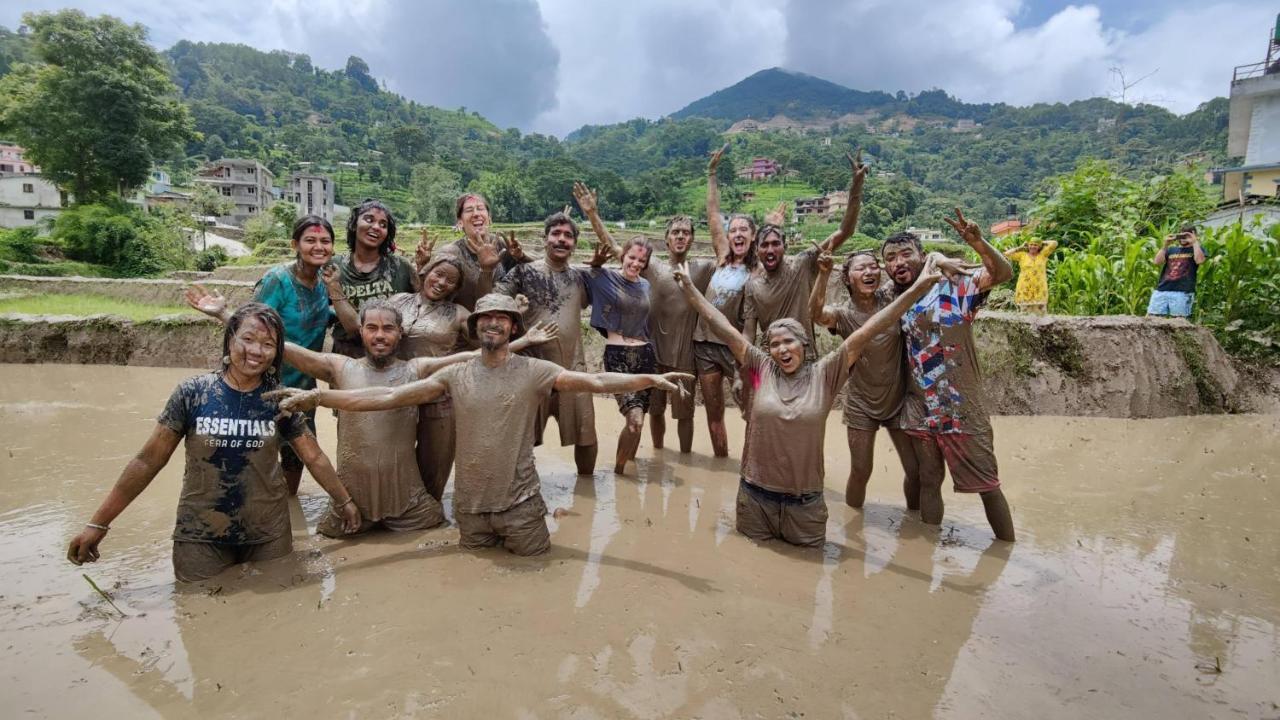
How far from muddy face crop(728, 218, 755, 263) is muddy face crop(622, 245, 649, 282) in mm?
780

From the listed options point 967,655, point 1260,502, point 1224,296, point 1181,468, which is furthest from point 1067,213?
point 967,655

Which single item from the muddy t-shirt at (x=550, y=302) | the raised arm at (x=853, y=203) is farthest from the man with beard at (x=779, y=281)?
the muddy t-shirt at (x=550, y=302)

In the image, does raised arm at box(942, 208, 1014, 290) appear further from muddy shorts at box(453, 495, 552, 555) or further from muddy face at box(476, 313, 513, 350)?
muddy shorts at box(453, 495, 552, 555)

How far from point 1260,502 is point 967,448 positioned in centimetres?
298

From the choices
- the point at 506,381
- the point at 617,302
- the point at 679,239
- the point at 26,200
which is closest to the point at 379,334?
the point at 506,381

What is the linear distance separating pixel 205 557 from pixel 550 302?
283 cm

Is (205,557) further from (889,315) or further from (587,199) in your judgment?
(889,315)

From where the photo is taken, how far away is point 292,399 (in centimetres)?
346

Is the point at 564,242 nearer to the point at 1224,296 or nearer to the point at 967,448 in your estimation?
the point at 967,448

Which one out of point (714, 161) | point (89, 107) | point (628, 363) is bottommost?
point (628, 363)

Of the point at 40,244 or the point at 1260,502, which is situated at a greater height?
the point at 40,244

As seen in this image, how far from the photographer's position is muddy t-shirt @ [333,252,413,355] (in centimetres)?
489

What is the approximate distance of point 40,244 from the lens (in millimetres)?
28344

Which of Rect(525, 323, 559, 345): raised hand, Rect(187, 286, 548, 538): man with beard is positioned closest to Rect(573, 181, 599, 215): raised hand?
Rect(525, 323, 559, 345): raised hand
